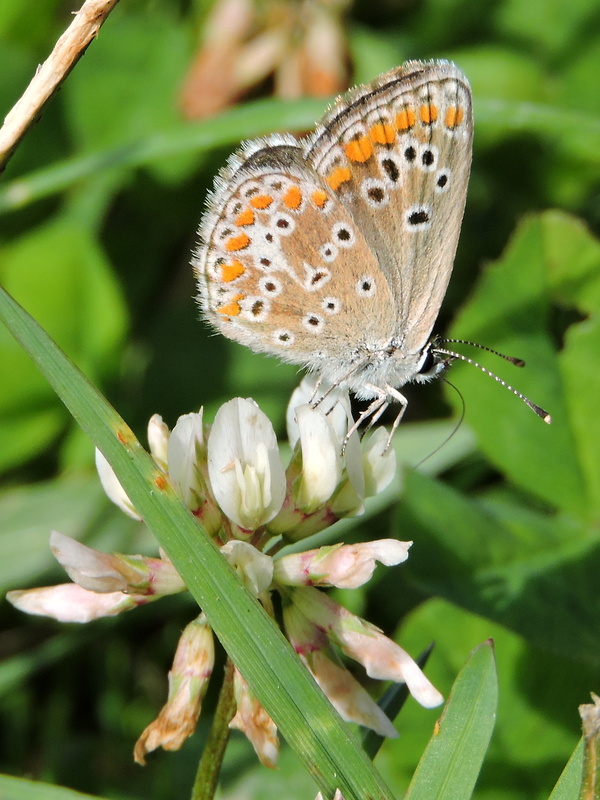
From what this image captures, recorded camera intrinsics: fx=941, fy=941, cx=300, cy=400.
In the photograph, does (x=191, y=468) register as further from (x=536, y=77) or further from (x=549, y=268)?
(x=536, y=77)

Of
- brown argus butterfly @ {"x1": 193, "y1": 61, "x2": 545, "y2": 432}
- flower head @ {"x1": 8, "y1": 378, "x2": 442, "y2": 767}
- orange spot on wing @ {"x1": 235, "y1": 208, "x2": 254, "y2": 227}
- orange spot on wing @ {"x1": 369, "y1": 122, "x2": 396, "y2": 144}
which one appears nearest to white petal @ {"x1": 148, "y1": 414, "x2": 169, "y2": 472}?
flower head @ {"x1": 8, "y1": 378, "x2": 442, "y2": 767}

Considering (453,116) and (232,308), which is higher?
(453,116)

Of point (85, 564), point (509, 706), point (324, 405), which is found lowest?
point (509, 706)

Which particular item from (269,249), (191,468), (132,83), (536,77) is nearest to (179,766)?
(191,468)

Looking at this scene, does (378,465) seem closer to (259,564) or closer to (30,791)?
(259,564)

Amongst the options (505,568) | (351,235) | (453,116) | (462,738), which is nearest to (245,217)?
(351,235)

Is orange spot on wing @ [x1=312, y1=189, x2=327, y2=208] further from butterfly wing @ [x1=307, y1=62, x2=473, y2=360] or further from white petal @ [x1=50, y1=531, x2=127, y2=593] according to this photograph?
white petal @ [x1=50, y1=531, x2=127, y2=593]
